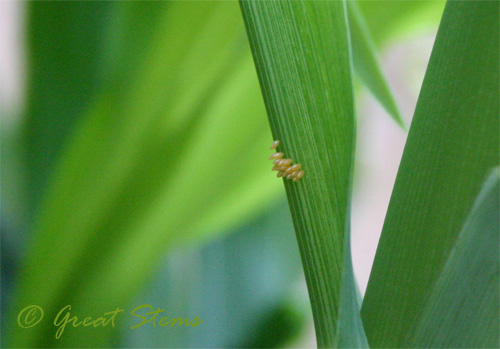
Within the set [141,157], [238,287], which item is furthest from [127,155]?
[238,287]

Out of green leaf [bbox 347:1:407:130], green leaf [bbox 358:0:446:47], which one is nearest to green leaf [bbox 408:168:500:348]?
green leaf [bbox 347:1:407:130]

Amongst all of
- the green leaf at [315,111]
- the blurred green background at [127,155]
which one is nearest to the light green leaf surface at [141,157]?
the blurred green background at [127,155]

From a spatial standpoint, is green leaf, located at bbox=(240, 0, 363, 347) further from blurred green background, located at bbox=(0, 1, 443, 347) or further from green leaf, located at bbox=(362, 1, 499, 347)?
blurred green background, located at bbox=(0, 1, 443, 347)

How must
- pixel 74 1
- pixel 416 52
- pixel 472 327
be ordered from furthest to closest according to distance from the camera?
pixel 416 52 → pixel 74 1 → pixel 472 327

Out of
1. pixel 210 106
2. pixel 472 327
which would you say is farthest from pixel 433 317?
Answer: pixel 210 106

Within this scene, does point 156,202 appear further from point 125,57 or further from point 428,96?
point 428,96
